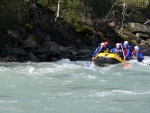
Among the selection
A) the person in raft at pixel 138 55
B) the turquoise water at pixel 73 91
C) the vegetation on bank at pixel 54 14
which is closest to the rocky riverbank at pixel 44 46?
the vegetation on bank at pixel 54 14

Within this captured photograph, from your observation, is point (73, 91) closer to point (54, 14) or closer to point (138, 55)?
point (138, 55)

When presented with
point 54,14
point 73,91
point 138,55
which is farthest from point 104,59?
point 54,14

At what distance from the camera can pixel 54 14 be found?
2923 centimetres

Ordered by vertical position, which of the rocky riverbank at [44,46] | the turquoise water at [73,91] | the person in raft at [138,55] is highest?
the turquoise water at [73,91]

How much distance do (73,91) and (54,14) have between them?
18.5 m

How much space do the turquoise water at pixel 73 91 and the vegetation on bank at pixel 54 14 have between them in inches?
253

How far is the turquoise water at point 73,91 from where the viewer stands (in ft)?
30.5

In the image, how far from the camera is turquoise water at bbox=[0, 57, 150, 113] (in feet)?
30.5

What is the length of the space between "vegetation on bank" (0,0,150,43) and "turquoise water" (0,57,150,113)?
643 centimetres

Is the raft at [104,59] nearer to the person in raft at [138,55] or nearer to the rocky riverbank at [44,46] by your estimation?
the person in raft at [138,55]

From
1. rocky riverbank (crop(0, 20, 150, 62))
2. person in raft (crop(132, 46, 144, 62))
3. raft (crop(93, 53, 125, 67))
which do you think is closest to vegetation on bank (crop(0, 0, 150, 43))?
rocky riverbank (crop(0, 20, 150, 62))

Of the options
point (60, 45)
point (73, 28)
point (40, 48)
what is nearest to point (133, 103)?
point (40, 48)

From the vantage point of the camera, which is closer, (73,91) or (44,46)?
(73,91)

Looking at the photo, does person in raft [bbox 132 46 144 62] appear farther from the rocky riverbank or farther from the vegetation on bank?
the vegetation on bank
